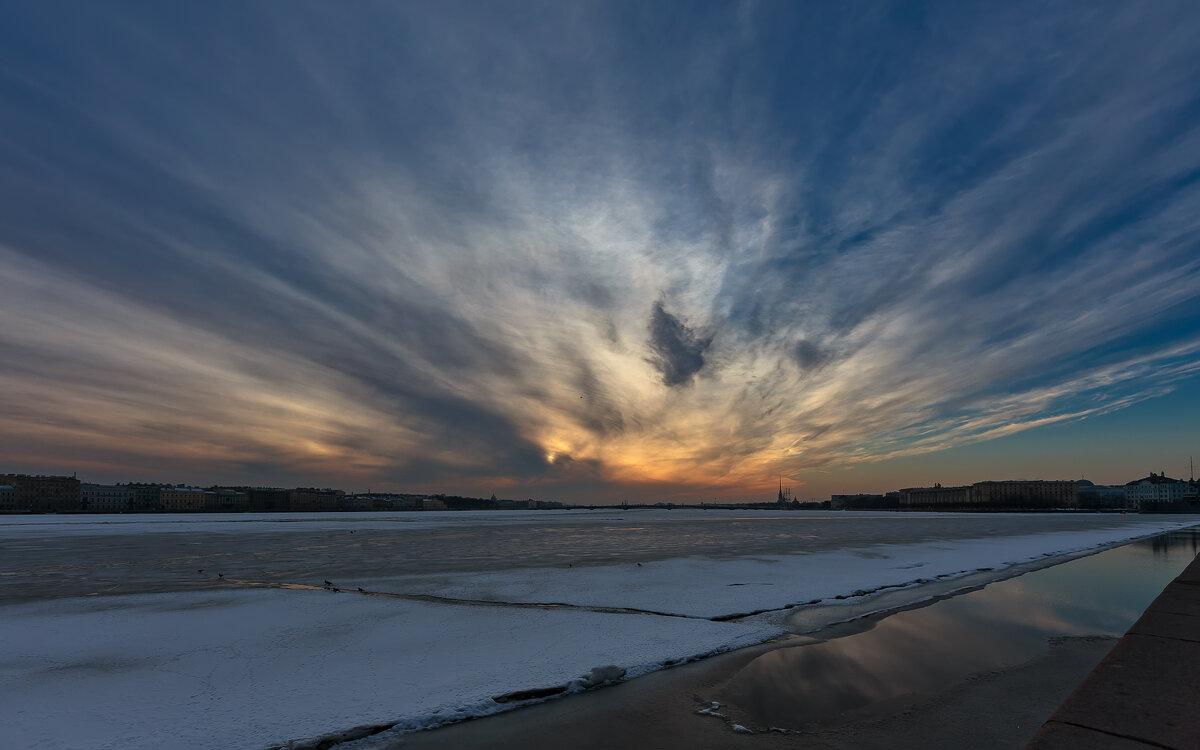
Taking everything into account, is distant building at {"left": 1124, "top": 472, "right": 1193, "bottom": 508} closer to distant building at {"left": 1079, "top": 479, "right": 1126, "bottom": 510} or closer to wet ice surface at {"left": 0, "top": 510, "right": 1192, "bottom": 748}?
distant building at {"left": 1079, "top": 479, "right": 1126, "bottom": 510}

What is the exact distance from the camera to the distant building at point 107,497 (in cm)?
18112

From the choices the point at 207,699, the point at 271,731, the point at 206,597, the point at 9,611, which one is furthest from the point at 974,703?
the point at 9,611

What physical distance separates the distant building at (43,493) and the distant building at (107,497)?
4843 mm

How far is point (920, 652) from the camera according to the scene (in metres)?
8.59

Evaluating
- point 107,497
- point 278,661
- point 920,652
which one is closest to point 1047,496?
point 920,652

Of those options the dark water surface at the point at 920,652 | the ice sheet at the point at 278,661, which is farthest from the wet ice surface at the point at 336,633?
the dark water surface at the point at 920,652

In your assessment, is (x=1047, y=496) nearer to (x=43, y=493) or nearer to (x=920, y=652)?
(x=920, y=652)

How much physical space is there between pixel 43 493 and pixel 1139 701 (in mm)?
231457

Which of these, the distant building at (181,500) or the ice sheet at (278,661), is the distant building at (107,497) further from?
the ice sheet at (278,661)

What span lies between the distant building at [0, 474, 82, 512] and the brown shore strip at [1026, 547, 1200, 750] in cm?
22286

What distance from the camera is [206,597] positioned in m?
13.0

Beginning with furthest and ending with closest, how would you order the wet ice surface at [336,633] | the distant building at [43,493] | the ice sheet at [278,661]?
1. the distant building at [43,493]
2. the wet ice surface at [336,633]
3. the ice sheet at [278,661]

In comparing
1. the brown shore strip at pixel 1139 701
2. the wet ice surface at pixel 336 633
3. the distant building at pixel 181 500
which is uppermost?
the brown shore strip at pixel 1139 701

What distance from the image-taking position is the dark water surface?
21.1 ft
